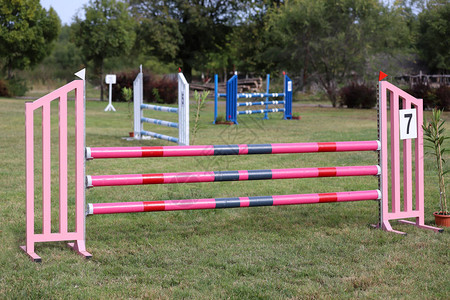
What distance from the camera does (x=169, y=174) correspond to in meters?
4.68

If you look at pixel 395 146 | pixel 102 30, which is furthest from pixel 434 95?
pixel 395 146

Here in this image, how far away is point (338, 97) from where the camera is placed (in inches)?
1056

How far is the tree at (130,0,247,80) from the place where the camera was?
1615 inches

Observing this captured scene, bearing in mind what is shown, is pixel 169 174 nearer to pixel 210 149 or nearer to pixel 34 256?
pixel 210 149

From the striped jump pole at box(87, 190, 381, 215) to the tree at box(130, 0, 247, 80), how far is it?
3649cm

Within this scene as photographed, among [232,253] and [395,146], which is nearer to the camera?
[232,253]

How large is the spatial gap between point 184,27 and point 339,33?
16.9 meters

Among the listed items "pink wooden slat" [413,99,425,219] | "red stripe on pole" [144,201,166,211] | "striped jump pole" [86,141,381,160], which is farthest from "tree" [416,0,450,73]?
"red stripe on pole" [144,201,166,211]

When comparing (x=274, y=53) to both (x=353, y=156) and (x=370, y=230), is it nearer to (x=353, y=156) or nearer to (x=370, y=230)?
(x=353, y=156)

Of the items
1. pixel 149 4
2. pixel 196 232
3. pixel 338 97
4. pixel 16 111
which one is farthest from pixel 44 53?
pixel 196 232

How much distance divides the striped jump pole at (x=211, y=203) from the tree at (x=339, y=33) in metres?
23.3

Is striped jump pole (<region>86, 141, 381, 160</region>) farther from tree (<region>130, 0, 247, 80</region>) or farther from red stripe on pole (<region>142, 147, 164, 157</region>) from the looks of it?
tree (<region>130, 0, 247, 80</region>)

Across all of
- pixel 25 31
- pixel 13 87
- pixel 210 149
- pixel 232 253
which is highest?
pixel 25 31

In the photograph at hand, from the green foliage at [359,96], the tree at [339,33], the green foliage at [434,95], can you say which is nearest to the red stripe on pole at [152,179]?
the green foliage at [434,95]
